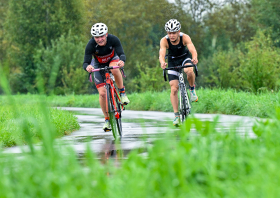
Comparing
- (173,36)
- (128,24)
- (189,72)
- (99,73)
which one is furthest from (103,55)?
→ (128,24)

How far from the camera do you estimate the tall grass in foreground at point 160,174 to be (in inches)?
115

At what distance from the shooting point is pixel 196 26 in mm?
50812

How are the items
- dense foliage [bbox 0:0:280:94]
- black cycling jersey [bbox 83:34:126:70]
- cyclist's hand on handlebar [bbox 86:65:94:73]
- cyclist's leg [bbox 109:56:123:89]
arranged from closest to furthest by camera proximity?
cyclist's hand on handlebar [bbox 86:65:94:73] < black cycling jersey [bbox 83:34:126:70] < cyclist's leg [bbox 109:56:123:89] < dense foliage [bbox 0:0:280:94]

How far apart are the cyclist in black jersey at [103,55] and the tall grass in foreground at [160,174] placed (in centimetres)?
519

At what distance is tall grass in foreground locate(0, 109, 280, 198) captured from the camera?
2.93 meters

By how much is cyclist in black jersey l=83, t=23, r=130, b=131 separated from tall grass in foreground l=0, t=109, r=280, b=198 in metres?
5.19

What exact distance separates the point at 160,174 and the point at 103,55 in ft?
20.5

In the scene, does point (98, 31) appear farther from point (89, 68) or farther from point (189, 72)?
point (189, 72)

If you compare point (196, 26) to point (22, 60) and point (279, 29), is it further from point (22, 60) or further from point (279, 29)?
point (22, 60)

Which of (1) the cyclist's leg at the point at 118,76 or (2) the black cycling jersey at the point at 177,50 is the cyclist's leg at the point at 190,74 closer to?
(2) the black cycling jersey at the point at 177,50

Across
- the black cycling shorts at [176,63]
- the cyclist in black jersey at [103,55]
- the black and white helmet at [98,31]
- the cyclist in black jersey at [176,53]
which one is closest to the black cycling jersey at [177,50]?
the cyclist in black jersey at [176,53]

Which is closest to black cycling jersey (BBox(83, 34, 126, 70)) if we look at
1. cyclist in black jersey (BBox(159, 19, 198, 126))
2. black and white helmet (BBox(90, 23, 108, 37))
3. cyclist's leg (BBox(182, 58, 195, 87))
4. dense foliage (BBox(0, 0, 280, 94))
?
black and white helmet (BBox(90, 23, 108, 37))

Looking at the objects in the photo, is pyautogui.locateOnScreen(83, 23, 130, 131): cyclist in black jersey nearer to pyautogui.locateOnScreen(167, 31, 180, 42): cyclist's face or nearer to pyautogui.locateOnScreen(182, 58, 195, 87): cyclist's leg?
pyautogui.locateOnScreen(167, 31, 180, 42): cyclist's face

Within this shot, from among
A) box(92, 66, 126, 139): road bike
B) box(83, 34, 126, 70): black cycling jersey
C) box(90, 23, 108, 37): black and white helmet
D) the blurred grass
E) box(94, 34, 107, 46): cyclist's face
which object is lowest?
the blurred grass
